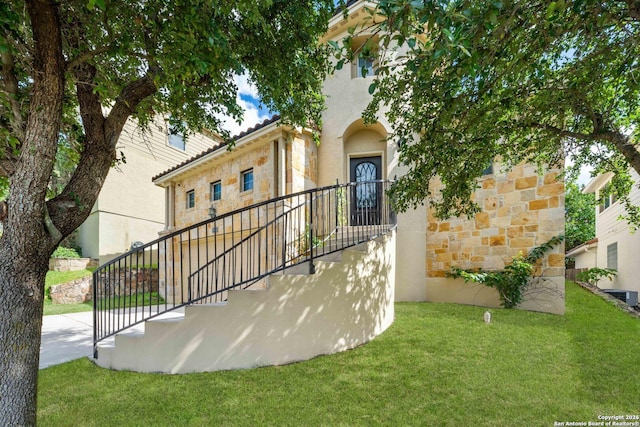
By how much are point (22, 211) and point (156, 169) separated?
13.2m

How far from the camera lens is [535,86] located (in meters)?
3.80

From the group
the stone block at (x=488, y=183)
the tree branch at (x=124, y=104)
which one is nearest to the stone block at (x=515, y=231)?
the stone block at (x=488, y=183)

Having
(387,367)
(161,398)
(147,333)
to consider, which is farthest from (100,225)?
(387,367)

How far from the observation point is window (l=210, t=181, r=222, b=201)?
979 cm

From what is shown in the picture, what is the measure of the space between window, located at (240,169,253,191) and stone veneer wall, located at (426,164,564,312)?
526cm

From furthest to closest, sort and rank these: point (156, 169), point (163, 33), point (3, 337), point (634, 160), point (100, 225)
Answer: point (156, 169), point (100, 225), point (634, 160), point (163, 33), point (3, 337)

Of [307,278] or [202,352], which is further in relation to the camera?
[307,278]

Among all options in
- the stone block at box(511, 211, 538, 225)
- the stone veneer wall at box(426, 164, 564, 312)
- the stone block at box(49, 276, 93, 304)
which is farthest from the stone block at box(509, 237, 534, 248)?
the stone block at box(49, 276, 93, 304)

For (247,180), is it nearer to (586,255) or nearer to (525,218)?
(525,218)

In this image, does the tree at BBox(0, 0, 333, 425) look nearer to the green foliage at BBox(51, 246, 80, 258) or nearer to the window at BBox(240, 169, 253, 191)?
the window at BBox(240, 169, 253, 191)

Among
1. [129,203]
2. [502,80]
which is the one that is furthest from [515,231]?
[129,203]

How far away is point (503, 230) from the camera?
24.0ft

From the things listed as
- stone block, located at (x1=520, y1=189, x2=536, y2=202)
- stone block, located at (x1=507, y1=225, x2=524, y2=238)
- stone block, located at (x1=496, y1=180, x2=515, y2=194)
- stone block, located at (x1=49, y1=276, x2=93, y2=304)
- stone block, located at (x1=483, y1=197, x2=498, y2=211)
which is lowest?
stone block, located at (x1=49, y1=276, x2=93, y2=304)

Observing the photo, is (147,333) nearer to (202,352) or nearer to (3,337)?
(202,352)
